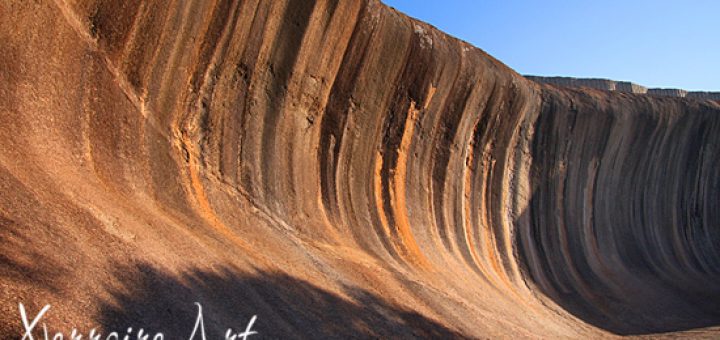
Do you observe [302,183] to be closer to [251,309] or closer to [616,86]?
[251,309]

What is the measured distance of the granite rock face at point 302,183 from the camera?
5992 mm

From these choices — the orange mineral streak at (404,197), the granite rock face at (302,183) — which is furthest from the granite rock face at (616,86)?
the orange mineral streak at (404,197)

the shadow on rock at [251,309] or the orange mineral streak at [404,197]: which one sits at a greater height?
the orange mineral streak at [404,197]

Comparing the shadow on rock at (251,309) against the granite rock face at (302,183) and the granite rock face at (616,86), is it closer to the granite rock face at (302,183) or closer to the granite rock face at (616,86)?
the granite rock face at (302,183)

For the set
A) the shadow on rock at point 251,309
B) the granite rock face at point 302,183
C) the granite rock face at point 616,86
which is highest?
the granite rock face at point 616,86

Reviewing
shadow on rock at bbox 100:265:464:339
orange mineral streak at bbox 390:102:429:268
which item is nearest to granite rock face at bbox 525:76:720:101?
orange mineral streak at bbox 390:102:429:268

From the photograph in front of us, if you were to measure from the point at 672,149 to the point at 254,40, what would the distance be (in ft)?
56.3

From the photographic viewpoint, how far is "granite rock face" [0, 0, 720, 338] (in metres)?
5.99

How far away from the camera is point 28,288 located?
4559mm

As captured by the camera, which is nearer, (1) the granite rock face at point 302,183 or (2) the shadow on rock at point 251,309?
(2) the shadow on rock at point 251,309

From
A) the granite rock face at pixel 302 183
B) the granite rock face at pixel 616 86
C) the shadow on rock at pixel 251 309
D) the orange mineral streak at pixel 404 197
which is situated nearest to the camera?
the shadow on rock at pixel 251 309

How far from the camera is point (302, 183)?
10672 millimetres

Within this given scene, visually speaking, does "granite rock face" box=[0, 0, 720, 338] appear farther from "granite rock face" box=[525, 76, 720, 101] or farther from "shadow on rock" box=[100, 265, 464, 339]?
"granite rock face" box=[525, 76, 720, 101]

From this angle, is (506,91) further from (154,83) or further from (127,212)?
(127,212)
